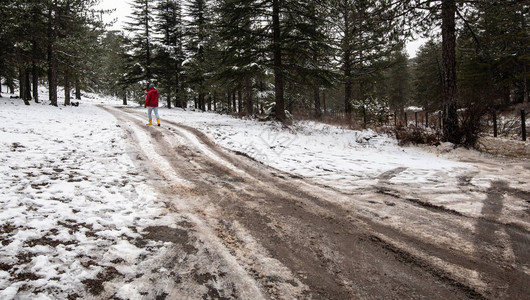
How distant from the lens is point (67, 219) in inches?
123

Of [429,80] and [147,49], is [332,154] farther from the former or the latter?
[429,80]

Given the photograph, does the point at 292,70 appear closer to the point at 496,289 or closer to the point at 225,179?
the point at 225,179

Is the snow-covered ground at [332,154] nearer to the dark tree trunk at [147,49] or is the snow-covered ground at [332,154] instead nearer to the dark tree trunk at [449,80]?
the dark tree trunk at [449,80]

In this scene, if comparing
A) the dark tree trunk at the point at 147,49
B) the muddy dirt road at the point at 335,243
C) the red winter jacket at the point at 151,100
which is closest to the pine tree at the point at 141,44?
the dark tree trunk at the point at 147,49

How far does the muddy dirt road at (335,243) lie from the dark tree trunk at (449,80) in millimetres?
4477

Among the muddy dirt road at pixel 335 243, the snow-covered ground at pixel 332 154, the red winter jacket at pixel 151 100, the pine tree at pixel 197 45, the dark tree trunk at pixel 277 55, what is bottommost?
the muddy dirt road at pixel 335 243

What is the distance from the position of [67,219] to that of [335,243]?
10.2 feet

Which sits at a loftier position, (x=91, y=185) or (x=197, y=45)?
(x=197, y=45)

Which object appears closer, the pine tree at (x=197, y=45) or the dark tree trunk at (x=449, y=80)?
the dark tree trunk at (x=449, y=80)

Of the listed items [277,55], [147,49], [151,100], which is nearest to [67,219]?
[151,100]

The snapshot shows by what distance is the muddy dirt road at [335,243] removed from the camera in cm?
207

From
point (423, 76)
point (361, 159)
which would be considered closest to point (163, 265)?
point (361, 159)

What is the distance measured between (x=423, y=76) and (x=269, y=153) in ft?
110

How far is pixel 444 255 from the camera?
2.49 metres
